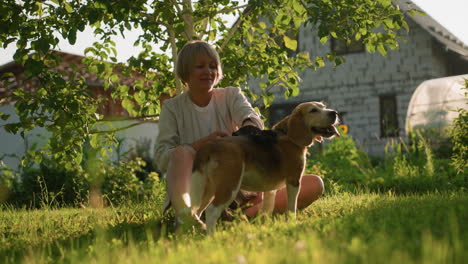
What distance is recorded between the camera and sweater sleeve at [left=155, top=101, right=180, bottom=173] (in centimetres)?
450

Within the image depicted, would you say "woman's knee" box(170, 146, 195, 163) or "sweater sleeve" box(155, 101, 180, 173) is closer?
"woman's knee" box(170, 146, 195, 163)

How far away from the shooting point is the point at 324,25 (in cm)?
537

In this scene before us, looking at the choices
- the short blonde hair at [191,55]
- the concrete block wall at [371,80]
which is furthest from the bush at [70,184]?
the concrete block wall at [371,80]

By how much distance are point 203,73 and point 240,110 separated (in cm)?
47

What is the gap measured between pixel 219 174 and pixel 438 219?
153 cm

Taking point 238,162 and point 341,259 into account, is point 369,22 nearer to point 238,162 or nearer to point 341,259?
point 238,162

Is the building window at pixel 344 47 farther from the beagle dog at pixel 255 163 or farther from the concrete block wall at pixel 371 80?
the beagle dog at pixel 255 163

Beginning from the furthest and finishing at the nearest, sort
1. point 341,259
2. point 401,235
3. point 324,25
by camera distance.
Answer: point 324,25 < point 401,235 < point 341,259

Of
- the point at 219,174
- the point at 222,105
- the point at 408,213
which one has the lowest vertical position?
the point at 408,213

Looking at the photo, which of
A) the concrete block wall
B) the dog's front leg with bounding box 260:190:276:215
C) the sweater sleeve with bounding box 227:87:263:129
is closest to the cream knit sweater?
the sweater sleeve with bounding box 227:87:263:129

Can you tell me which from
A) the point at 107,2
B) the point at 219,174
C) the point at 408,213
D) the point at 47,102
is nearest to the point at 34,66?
the point at 47,102

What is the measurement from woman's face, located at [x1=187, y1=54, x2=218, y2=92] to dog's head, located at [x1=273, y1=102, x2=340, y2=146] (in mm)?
795

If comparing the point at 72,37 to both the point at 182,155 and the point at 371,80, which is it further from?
the point at 371,80

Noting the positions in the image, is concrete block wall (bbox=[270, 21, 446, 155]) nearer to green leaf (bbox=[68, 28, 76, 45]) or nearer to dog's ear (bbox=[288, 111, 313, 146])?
green leaf (bbox=[68, 28, 76, 45])
